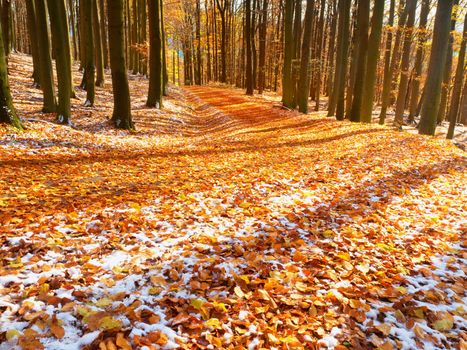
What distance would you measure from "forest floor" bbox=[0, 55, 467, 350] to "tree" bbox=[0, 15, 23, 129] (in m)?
0.38

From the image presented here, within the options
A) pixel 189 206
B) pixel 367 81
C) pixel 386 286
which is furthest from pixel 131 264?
pixel 367 81

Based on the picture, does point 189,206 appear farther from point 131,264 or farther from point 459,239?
point 459,239

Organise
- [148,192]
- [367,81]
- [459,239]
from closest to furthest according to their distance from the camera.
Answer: [459,239], [148,192], [367,81]

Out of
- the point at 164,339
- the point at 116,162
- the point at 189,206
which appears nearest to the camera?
the point at 164,339

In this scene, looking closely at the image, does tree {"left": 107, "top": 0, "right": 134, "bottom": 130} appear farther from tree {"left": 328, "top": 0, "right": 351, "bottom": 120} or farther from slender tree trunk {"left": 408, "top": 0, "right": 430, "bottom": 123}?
slender tree trunk {"left": 408, "top": 0, "right": 430, "bottom": 123}

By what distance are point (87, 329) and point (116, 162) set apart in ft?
18.9

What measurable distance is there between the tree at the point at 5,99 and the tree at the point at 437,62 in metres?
13.6

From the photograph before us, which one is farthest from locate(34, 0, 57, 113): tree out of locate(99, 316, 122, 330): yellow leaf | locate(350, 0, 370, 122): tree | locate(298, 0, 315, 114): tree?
locate(298, 0, 315, 114): tree

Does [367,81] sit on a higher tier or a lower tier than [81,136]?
higher

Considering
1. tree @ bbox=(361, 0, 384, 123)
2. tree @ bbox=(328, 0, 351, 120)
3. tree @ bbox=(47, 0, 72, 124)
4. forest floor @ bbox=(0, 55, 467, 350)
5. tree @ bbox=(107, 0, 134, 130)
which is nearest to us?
forest floor @ bbox=(0, 55, 467, 350)

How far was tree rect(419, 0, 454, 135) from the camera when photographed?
11414 millimetres

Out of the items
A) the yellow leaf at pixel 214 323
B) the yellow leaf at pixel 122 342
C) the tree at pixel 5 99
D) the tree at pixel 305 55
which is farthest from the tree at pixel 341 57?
the yellow leaf at pixel 122 342

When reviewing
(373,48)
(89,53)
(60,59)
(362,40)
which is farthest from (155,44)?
(373,48)

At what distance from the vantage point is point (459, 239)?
499 centimetres
